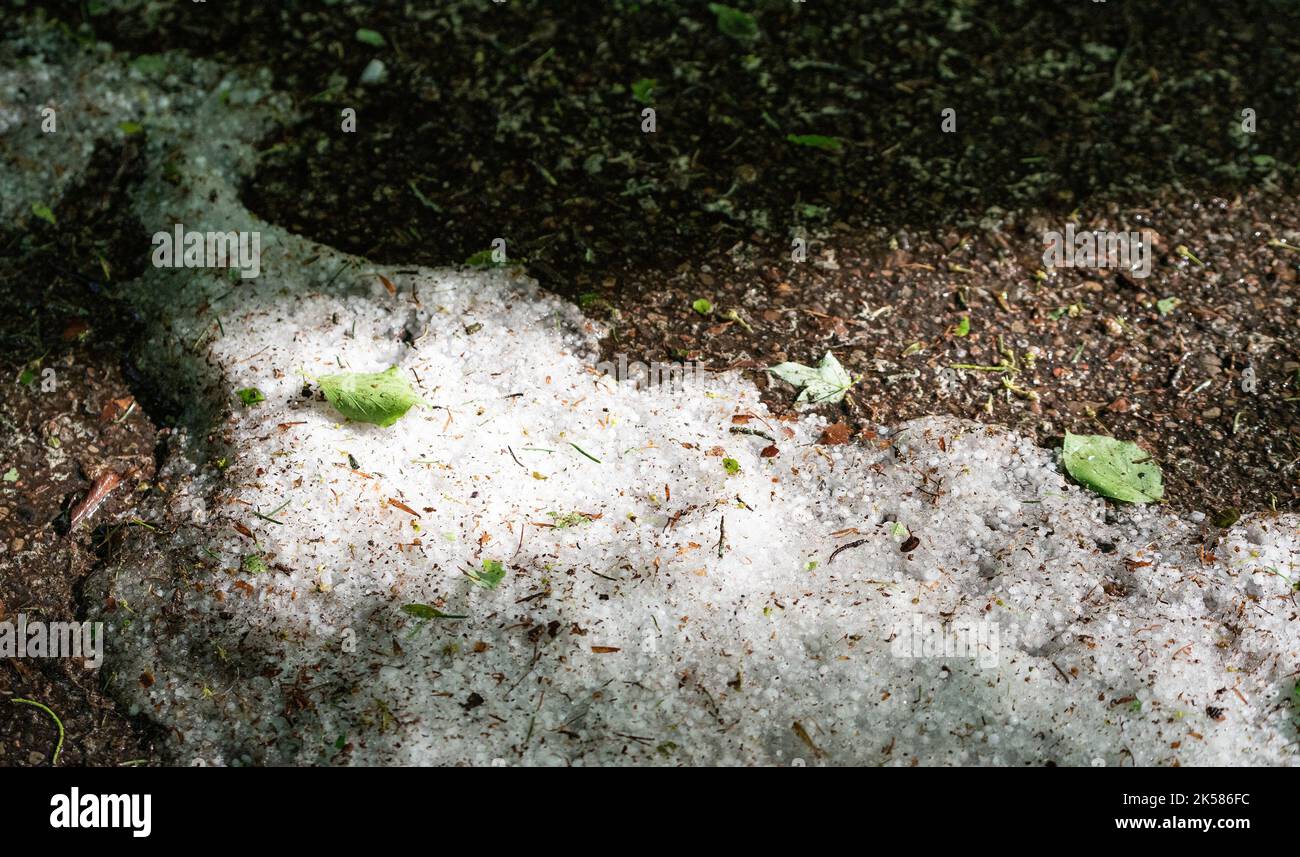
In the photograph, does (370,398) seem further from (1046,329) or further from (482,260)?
(1046,329)

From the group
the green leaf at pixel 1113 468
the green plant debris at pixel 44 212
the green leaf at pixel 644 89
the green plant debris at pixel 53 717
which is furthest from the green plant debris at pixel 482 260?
the green leaf at pixel 1113 468

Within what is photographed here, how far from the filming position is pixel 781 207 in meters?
4.00

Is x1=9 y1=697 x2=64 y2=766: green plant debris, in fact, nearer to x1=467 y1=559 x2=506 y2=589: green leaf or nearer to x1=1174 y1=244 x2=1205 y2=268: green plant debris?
x1=467 y1=559 x2=506 y2=589: green leaf

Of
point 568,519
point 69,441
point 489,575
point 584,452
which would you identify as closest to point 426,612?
point 489,575

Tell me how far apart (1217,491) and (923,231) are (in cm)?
137

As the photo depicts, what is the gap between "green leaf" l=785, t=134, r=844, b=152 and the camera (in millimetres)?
4203

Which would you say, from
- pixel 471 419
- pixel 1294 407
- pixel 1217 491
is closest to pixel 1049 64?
pixel 1294 407

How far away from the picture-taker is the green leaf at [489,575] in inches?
117

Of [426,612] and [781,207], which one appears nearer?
[426,612]

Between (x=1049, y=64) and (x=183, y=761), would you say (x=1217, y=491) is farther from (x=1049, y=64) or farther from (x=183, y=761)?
(x=183, y=761)

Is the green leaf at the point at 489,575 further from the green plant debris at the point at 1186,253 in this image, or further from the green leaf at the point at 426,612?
the green plant debris at the point at 1186,253

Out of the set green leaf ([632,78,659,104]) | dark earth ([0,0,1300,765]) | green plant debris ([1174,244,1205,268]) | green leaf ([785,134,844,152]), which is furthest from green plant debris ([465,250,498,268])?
green plant debris ([1174,244,1205,268])

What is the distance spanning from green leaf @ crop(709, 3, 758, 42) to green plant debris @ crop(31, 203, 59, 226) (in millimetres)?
2784

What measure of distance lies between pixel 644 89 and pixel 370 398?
1.94 metres
